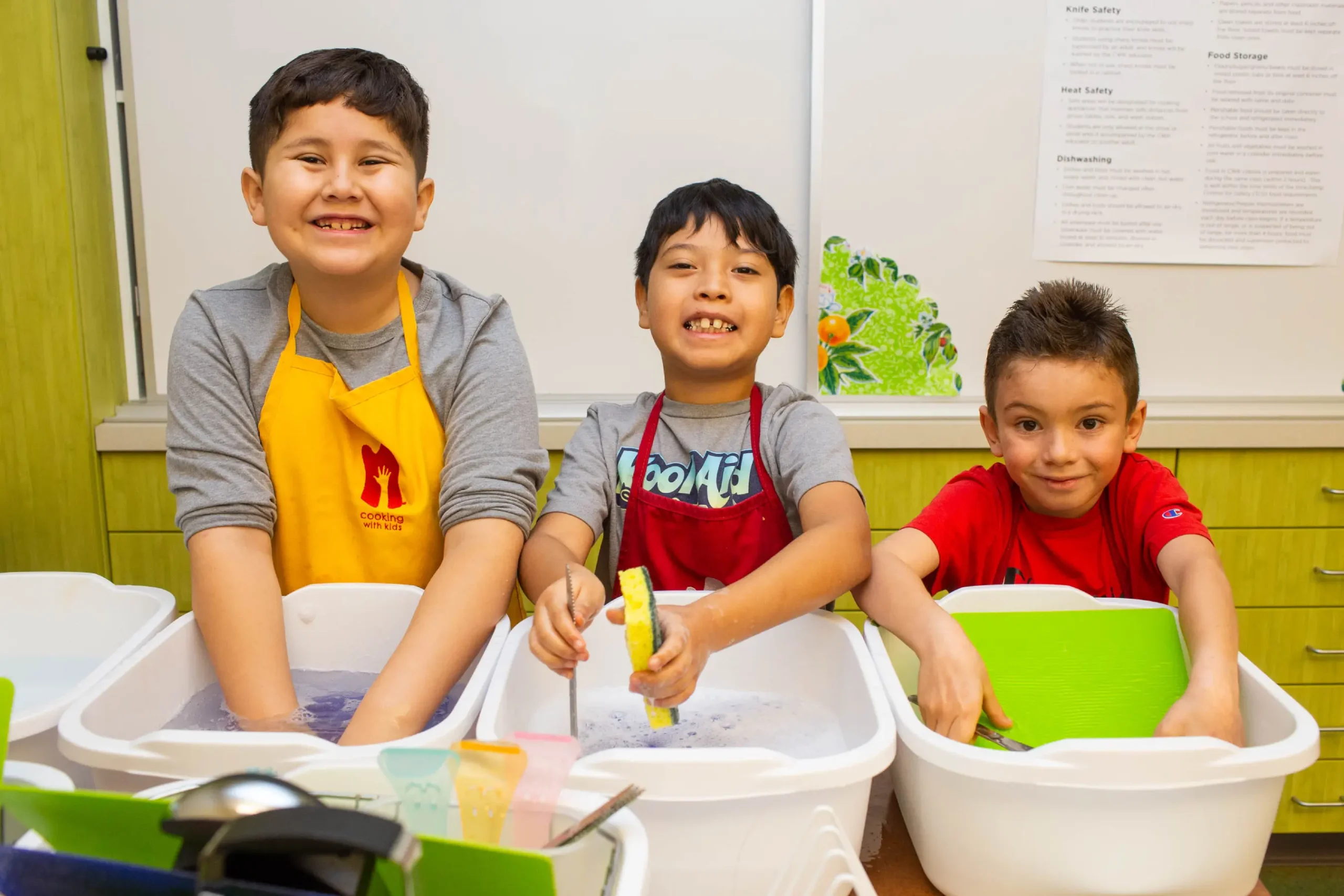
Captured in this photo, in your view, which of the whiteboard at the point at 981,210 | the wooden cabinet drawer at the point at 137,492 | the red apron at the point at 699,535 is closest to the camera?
the red apron at the point at 699,535

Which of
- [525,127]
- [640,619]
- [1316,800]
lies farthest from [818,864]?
[1316,800]

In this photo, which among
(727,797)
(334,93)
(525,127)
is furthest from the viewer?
(525,127)

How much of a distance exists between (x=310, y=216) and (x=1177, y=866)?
87 centimetres

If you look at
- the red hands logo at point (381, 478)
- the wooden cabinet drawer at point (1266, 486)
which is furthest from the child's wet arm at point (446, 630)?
the wooden cabinet drawer at point (1266, 486)

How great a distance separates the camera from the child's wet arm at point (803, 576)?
2.46 feet

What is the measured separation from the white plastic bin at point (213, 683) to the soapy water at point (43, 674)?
20cm

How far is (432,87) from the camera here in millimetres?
2006

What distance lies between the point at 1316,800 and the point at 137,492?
2613 mm

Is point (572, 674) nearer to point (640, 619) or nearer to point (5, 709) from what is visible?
point (640, 619)

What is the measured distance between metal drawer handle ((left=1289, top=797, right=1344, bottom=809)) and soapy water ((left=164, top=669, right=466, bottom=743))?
2.01 meters

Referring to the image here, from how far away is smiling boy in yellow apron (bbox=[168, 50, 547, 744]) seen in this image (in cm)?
86

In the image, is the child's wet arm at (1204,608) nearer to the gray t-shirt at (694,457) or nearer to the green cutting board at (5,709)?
the gray t-shirt at (694,457)

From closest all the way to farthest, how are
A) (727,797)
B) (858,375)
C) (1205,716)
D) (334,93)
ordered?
(727,797) → (1205,716) → (334,93) → (858,375)

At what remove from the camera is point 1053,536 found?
1.04 meters
